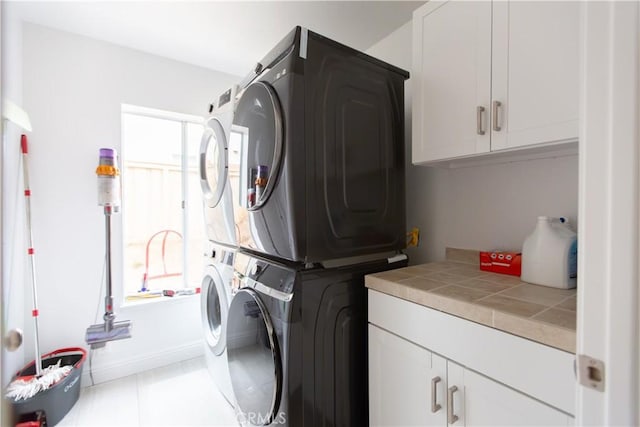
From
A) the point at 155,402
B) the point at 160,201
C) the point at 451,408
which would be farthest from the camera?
the point at 160,201

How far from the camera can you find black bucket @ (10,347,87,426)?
5.18 ft

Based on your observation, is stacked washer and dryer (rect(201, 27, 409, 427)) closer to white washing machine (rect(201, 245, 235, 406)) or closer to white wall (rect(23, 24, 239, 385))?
white washing machine (rect(201, 245, 235, 406))

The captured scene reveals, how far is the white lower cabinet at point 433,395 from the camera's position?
771 millimetres

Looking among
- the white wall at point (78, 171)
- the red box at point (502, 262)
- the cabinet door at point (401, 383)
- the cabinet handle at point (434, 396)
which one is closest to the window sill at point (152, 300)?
the white wall at point (78, 171)

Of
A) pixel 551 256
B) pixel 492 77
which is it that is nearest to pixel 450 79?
pixel 492 77

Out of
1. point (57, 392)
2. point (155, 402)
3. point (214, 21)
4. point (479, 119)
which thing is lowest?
point (155, 402)

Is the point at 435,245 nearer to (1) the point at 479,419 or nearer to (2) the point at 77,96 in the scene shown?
(1) the point at 479,419

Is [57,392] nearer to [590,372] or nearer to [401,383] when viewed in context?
[401,383]

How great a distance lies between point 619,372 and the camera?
0.42 m

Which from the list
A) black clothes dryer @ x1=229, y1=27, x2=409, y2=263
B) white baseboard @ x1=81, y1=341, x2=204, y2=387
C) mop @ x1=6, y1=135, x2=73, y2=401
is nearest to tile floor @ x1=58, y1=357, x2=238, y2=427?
white baseboard @ x1=81, y1=341, x2=204, y2=387

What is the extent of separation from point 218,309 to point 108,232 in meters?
0.96

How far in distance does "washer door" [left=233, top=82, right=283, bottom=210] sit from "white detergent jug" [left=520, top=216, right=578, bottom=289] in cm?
107

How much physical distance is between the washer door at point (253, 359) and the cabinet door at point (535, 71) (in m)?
1.20

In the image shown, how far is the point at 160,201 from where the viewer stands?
247 cm
